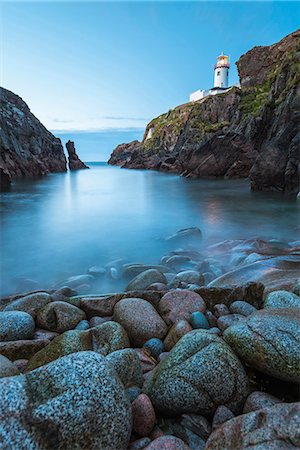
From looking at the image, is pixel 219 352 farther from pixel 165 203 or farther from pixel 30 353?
pixel 165 203

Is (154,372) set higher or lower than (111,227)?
higher

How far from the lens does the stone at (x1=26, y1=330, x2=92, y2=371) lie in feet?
9.30

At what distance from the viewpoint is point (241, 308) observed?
12.7 feet

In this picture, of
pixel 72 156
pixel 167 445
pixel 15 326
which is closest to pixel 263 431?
pixel 167 445

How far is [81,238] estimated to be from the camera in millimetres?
10406

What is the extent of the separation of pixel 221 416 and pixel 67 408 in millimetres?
1196

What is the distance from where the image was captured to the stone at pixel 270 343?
2.37 m

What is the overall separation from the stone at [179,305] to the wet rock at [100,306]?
64 cm

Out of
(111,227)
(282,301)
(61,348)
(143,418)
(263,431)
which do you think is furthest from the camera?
(111,227)

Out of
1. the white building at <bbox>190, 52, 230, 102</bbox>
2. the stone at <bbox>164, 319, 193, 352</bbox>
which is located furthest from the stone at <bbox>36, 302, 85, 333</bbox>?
the white building at <bbox>190, 52, 230, 102</bbox>

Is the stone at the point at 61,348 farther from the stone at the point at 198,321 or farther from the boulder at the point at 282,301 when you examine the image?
the boulder at the point at 282,301

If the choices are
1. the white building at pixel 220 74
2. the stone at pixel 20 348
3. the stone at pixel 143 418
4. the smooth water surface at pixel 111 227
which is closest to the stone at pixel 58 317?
the stone at pixel 20 348

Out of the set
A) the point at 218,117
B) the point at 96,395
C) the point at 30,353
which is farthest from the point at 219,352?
the point at 218,117

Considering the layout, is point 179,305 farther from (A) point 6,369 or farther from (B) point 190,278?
(A) point 6,369
